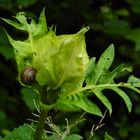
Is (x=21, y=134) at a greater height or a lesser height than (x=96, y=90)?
lesser

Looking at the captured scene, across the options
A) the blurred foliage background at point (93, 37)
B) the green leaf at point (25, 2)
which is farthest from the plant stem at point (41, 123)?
the blurred foliage background at point (93, 37)

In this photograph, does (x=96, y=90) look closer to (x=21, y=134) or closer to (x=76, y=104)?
(x=76, y=104)

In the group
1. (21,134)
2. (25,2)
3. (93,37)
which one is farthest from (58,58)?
(93,37)

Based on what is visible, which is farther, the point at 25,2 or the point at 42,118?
the point at 25,2

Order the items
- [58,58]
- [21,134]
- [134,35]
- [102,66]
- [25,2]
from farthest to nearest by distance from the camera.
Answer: [134,35], [25,2], [21,134], [102,66], [58,58]

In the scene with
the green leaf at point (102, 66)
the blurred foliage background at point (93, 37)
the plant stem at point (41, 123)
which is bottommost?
the blurred foliage background at point (93, 37)

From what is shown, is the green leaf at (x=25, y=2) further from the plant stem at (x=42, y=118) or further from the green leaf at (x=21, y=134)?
the plant stem at (x=42, y=118)

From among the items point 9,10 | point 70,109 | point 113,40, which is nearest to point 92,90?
point 70,109
